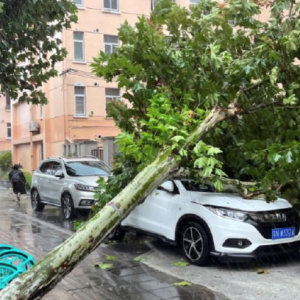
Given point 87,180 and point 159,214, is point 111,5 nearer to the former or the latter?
point 87,180

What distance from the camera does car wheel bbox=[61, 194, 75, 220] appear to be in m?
12.3

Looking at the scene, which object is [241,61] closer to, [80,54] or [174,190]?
[174,190]

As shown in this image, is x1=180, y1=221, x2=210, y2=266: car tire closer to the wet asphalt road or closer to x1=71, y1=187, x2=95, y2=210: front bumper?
the wet asphalt road

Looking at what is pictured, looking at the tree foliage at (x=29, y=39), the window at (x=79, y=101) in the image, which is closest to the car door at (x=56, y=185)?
the tree foliage at (x=29, y=39)

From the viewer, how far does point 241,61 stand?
413 cm

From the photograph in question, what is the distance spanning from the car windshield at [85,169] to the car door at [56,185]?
0.33 m

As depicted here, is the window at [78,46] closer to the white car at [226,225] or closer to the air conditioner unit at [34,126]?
the air conditioner unit at [34,126]

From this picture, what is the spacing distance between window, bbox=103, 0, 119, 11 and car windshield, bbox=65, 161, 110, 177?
13.9 meters

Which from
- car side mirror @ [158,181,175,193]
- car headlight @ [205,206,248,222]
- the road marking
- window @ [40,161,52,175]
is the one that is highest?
window @ [40,161,52,175]

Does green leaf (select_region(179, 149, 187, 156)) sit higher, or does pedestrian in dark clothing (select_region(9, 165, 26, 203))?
green leaf (select_region(179, 149, 187, 156))

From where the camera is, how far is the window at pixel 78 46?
24.2m

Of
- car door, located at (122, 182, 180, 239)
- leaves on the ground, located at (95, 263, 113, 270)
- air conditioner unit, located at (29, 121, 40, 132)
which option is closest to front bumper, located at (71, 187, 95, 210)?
car door, located at (122, 182, 180, 239)

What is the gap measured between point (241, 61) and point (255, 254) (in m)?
3.47

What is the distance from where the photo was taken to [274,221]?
22.3 ft
